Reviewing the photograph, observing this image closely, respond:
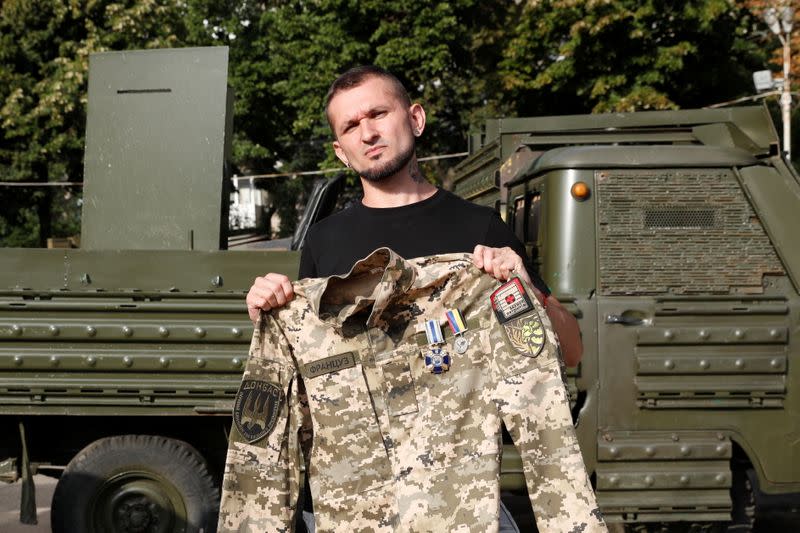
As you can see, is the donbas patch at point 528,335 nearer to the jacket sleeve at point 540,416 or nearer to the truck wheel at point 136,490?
the jacket sleeve at point 540,416

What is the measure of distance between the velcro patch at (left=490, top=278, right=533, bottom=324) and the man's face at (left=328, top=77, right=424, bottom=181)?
1.38ft

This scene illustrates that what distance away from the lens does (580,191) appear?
16.5ft

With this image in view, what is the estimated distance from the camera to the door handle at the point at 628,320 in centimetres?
495

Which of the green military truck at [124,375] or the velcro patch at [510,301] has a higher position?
the velcro patch at [510,301]

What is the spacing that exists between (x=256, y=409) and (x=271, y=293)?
311mm

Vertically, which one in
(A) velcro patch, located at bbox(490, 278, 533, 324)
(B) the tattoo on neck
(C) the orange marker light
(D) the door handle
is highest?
(C) the orange marker light

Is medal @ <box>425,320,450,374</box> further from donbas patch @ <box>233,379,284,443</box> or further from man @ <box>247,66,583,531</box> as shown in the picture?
donbas patch @ <box>233,379,284,443</box>

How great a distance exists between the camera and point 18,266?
5.02 meters

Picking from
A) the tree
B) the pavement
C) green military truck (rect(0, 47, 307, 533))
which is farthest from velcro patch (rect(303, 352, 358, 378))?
the tree

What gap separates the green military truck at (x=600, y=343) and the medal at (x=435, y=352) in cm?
246

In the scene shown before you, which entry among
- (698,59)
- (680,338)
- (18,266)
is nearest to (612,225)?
(680,338)

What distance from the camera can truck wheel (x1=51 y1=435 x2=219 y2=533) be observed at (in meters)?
5.05

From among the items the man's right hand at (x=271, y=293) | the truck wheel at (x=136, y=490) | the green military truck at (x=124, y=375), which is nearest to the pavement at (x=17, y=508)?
the green military truck at (x=124, y=375)

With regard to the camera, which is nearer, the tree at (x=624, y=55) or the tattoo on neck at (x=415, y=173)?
the tattoo on neck at (x=415, y=173)
